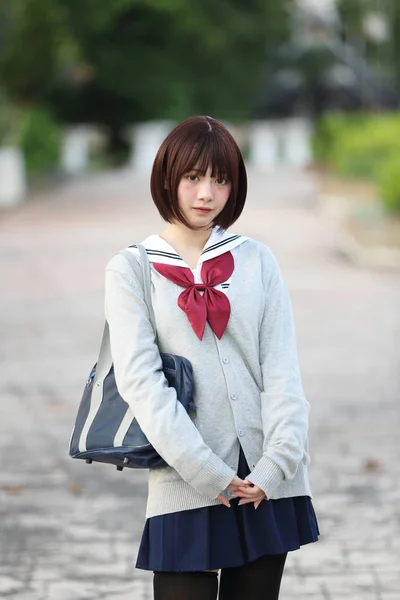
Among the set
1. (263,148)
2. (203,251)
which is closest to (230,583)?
(203,251)

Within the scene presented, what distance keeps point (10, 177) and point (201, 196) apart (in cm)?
2559

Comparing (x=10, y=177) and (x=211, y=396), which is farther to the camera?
(x=10, y=177)

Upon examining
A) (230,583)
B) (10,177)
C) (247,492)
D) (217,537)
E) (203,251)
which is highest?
(203,251)

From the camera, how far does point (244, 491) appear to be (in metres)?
3.03

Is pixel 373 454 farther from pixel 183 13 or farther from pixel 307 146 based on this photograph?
pixel 307 146

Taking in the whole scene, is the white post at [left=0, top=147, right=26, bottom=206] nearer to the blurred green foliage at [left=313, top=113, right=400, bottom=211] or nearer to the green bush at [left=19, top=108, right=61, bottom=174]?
the green bush at [left=19, top=108, right=61, bottom=174]

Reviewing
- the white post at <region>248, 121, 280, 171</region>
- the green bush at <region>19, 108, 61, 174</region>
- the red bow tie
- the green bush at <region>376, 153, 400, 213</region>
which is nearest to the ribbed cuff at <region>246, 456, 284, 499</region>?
the red bow tie

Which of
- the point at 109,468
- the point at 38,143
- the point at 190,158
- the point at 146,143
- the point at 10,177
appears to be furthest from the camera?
the point at 146,143

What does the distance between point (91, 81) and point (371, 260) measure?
Answer: 29018 mm

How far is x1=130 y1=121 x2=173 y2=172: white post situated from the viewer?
4247 cm

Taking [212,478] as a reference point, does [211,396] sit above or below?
above

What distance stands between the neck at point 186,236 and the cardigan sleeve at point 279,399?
186 millimetres

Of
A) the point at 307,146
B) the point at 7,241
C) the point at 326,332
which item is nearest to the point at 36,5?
the point at 307,146

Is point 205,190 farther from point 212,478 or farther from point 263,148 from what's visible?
point 263,148
